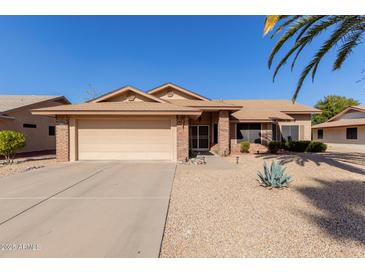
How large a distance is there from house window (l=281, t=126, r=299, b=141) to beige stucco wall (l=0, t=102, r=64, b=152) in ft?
74.3

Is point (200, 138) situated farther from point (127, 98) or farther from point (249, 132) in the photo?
point (127, 98)

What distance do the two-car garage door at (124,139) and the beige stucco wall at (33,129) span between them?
883 centimetres

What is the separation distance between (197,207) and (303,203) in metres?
2.59

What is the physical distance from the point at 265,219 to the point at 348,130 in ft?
81.7

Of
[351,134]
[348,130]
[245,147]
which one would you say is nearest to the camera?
[245,147]

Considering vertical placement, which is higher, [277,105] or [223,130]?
[277,105]

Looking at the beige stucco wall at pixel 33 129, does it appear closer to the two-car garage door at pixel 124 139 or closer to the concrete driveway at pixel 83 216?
the two-car garage door at pixel 124 139

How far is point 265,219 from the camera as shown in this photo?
356cm

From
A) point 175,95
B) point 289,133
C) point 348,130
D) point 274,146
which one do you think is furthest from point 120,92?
point 348,130

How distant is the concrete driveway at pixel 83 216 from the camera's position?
2.73 meters

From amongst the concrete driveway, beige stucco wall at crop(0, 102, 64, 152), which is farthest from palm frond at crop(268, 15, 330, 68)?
beige stucco wall at crop(0, 102, 64, 152)

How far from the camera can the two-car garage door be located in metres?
10.1

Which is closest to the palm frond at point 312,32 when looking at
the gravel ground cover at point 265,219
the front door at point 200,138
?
the gravel ground cover at point 265,219

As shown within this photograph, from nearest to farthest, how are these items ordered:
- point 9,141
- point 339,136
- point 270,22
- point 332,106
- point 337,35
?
point 270,22 → point 337,35 → point 9,141 → point 339,136 → point 332,106
